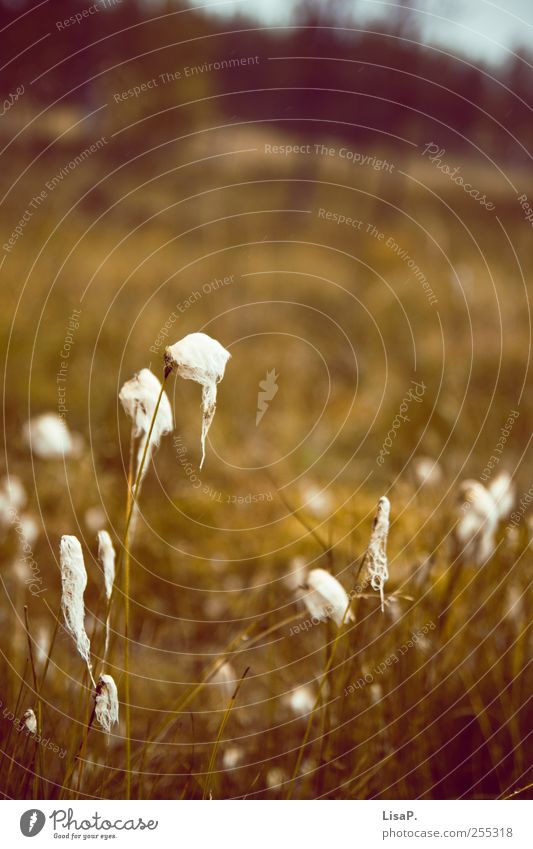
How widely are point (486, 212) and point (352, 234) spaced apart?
32.1 inches

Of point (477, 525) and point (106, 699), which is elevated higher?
point (477, 525)

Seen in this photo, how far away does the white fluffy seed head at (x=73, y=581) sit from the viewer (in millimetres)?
650

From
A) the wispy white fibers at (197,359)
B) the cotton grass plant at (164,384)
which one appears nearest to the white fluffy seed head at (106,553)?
the cotton grass plant at (164,384)

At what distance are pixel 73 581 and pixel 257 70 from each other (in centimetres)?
177

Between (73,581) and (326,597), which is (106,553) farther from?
(326,597)

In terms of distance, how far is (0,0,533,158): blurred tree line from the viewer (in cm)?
175

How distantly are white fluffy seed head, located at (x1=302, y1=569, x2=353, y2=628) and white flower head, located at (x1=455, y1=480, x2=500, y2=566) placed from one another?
262 millimetres

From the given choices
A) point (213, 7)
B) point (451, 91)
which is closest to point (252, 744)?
point (213, 7)

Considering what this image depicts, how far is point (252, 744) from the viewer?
3.51 ft

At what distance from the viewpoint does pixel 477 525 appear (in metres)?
1.09

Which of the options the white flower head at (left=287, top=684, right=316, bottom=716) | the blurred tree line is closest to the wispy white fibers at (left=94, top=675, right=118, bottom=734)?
the white flower head at (left=287, top=684, right=316, bottom=716)

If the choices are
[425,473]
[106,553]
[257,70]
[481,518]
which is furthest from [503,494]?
[257,70]
